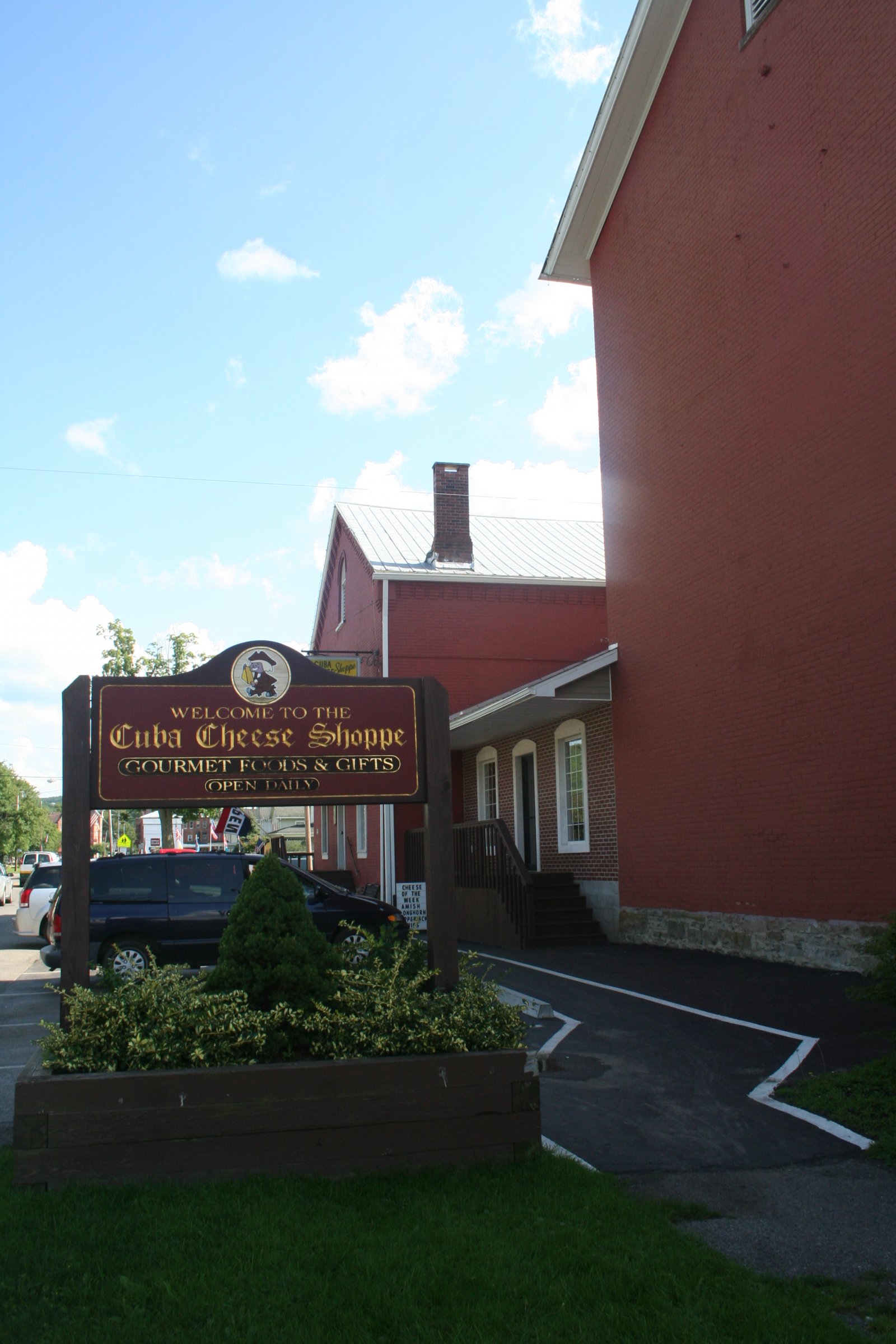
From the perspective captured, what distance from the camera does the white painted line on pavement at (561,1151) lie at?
494 cm

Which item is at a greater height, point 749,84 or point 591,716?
point 749,84

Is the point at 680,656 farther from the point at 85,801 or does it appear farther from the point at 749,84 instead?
the point at 85,801

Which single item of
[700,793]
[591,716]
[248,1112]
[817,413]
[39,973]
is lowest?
[39,973]

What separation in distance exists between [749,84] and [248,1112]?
13144mm

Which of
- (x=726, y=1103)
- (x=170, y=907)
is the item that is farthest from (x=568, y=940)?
(x=726, y=1103)

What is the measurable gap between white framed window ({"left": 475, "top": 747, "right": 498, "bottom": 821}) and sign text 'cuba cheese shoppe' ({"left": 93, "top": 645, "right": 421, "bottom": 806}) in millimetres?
15034

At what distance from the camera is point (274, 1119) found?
4574 millimetres

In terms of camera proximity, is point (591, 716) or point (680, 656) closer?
point (680, 656)

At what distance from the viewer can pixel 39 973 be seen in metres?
14.9

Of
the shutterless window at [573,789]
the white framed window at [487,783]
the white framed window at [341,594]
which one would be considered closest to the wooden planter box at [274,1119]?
the shutterless window at [573,789]

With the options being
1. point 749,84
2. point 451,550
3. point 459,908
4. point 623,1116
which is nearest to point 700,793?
point 459,908

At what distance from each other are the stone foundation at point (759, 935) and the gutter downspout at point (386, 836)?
795 centimetres

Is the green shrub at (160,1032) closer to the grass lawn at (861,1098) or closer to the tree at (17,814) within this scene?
the grass lawn at (861,1098)

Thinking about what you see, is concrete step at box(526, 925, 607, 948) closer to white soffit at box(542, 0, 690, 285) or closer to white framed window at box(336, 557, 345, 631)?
white soffit at box(542, 0, 690, 285)
